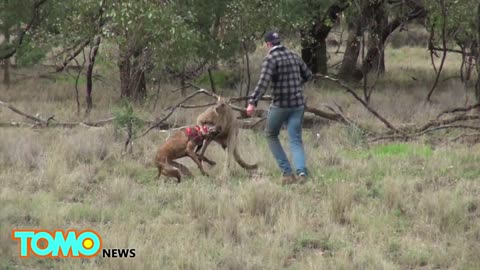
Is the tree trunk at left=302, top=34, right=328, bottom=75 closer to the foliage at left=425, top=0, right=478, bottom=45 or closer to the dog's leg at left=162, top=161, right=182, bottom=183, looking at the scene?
the foliage at left=425, top=0, right=478, bottom=45

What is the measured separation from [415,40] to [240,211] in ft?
109

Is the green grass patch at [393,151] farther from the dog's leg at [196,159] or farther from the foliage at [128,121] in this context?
the foliage at [128,121]

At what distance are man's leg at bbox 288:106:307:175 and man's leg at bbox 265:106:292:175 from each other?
0.10 meters

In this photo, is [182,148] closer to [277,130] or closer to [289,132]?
[277,130]

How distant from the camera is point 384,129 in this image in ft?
44.0

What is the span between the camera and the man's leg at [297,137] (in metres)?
9.22

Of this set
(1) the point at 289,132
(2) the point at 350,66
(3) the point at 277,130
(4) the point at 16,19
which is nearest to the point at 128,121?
(3) the point at 277,130

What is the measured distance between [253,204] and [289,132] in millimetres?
1688

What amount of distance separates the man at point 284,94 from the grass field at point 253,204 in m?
0.36

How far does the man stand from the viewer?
353 inches

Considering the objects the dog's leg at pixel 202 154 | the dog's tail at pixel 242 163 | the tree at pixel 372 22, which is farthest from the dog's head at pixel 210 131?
the tree at pixel 372 22

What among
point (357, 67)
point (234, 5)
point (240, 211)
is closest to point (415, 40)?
point (357, 67)

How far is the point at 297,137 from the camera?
9297 millimetres

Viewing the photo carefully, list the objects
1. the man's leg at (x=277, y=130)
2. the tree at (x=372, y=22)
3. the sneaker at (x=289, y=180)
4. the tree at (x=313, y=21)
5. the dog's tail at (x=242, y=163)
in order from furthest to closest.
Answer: the tree at (x=372, y=22) → the tree at (x=313, y=21) → the dog's tail at (x=242, y=163) → the man's leg at (x=277, y=130) → the sneaker at (x=289, y=180)
